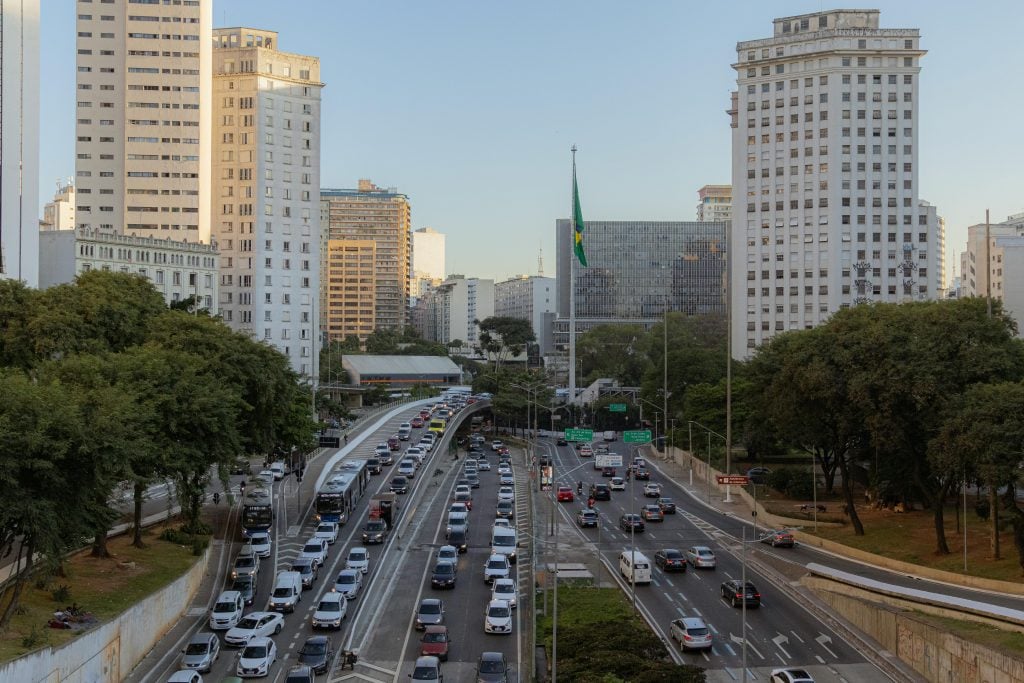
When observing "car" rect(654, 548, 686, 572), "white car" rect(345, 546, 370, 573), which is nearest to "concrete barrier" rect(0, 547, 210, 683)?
"white car" rect(345, 546, 370, 573)

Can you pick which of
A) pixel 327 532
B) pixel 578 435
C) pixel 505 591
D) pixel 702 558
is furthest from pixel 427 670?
pixel 327 532

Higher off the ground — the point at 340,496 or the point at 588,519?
the point at 340,496

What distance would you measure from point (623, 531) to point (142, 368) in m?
33.1

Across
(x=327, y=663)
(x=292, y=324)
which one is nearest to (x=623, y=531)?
(x=327, y=663)

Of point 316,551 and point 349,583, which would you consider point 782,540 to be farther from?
point 316,551

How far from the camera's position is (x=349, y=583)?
49.2 meters

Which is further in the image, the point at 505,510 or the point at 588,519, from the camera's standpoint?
the point at 505,510

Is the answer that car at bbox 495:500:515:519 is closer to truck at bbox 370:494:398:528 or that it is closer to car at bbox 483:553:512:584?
truck at bbox 370:494:398:528

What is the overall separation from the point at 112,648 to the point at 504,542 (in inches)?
1046

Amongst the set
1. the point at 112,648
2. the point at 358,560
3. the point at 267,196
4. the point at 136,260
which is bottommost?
the point at 358,560

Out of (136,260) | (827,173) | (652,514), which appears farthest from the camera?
(827,173)

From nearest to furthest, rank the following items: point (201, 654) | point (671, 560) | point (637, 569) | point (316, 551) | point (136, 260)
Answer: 1. point (201, 654)
2. point (637, 569)
3. point (671, 560)
4. point (316, 551)
5. point (136, 260)

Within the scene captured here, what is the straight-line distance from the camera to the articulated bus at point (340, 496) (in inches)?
2682

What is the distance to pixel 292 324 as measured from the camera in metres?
137
